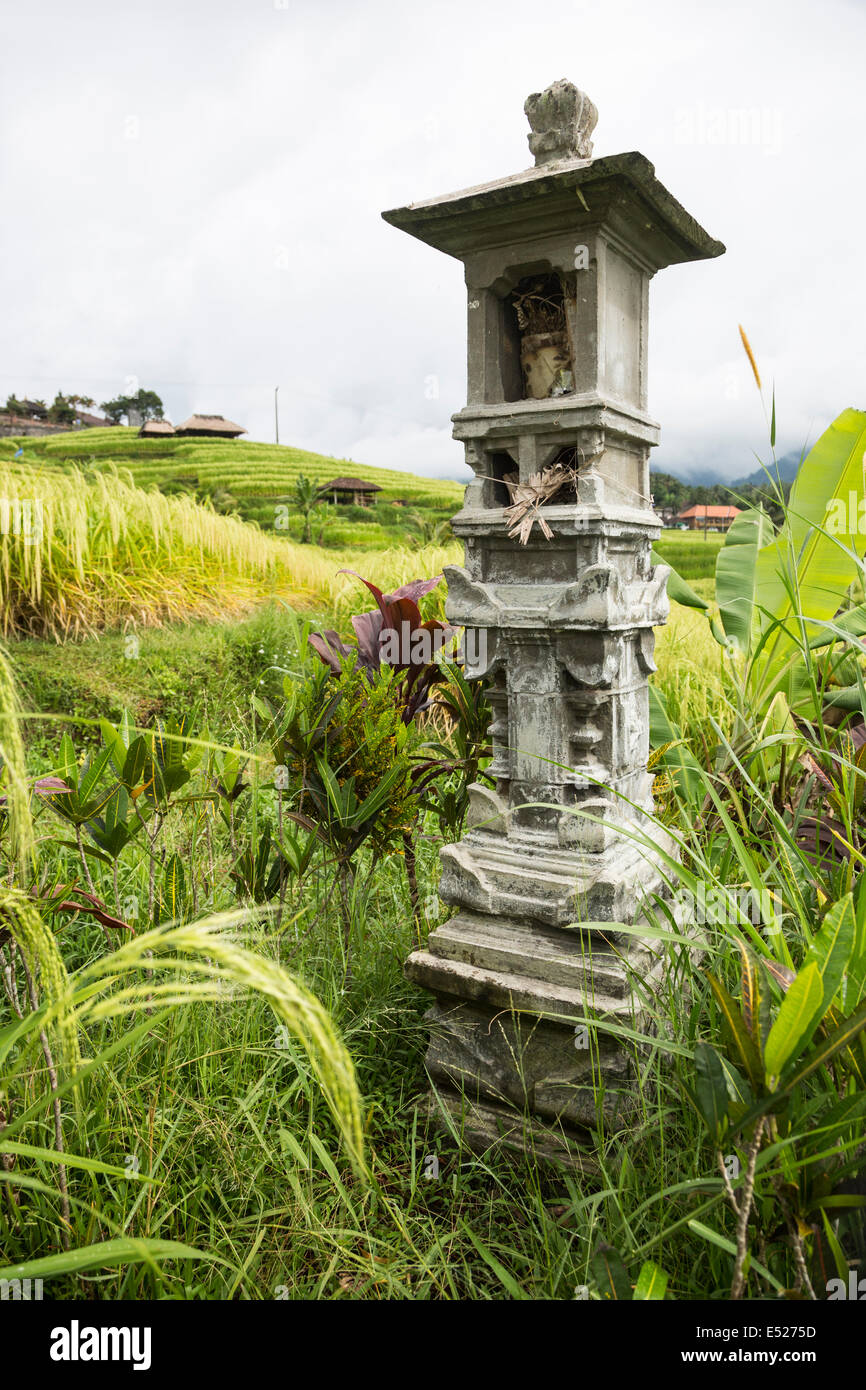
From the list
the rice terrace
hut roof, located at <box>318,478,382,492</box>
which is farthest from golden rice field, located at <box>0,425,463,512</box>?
the rice terrace

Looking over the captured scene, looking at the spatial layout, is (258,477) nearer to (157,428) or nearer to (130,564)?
(157,428)

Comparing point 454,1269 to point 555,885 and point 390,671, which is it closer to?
point 555,885

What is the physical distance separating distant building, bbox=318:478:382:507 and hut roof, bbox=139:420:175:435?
11453 millimetres

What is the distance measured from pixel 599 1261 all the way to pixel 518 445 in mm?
1769

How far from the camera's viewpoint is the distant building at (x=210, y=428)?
41.5 m

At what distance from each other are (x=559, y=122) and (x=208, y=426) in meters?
43.0

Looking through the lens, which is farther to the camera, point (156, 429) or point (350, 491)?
point (156, 429)

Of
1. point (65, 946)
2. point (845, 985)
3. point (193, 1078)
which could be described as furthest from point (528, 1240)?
point (65, 946)

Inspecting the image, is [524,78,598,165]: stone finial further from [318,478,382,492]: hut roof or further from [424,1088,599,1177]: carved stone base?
[318,478,382,492]: hut roof

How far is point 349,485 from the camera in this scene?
1230 inches

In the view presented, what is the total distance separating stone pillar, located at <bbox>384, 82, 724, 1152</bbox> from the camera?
2002 millimetres

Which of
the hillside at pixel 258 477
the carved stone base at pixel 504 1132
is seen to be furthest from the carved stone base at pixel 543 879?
the hillside at pixel 258 477

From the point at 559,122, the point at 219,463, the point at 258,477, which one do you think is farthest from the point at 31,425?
the point at 559,122

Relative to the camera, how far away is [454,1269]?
1771 mm
